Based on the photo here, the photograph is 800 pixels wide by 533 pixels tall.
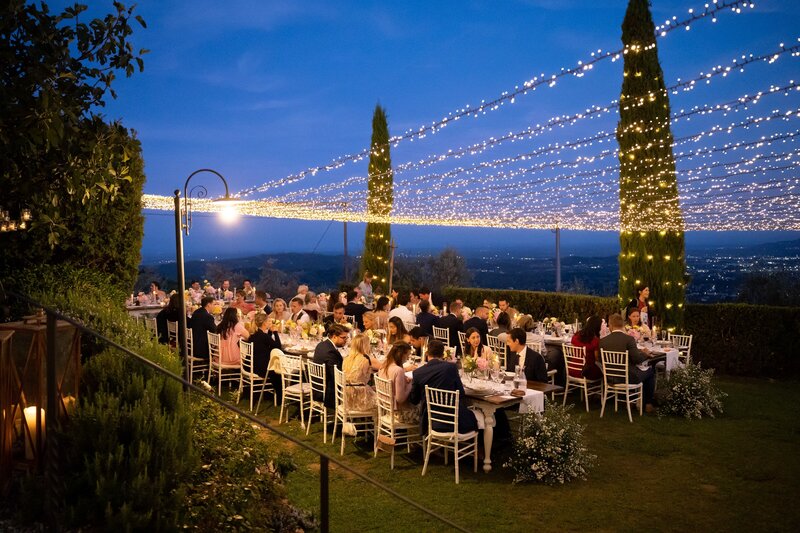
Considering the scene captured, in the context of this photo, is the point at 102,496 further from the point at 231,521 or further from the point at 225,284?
the point at 225,284

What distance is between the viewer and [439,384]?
238 inches

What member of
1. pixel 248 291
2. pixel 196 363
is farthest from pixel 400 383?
pixel 248 291

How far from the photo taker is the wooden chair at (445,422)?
5906mm

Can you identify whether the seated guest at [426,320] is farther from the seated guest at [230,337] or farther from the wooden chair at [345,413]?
the wooden chair at [345,413]

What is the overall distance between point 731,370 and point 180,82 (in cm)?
3180

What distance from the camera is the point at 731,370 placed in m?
10.9

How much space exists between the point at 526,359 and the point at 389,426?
209cm

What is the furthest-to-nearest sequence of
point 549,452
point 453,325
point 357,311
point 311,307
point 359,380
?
point 357,311, point 311,307, point 453,325, point 359,380, point 549,452

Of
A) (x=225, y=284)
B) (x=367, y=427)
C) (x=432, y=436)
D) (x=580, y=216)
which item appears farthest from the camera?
(x=225, y=284)

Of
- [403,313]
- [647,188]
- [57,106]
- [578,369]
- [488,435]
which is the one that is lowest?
[488,435]

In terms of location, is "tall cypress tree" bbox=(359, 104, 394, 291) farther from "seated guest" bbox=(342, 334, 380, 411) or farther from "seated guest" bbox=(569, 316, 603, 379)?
"seated guest" bbox=(342, 334, 380, 411)

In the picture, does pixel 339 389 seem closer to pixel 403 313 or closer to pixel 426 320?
pixel 426 320

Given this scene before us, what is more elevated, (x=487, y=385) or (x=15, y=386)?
(x=15, y=386)

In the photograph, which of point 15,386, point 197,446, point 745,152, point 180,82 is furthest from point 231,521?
point 180,82
